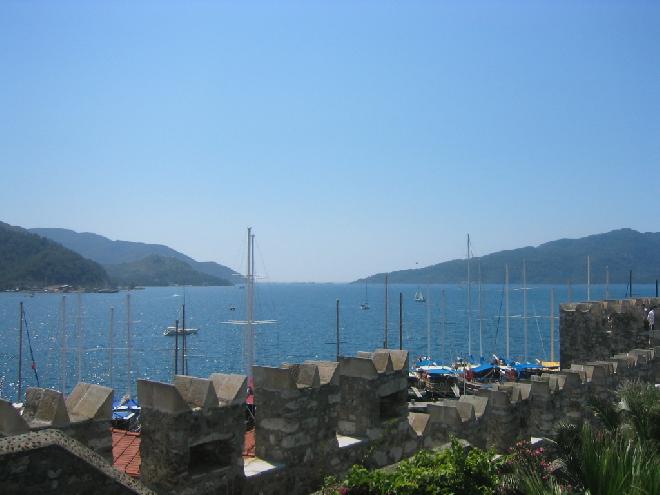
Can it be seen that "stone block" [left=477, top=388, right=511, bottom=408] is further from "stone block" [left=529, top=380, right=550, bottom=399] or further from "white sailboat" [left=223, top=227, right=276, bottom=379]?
"white sailboat" [left=223, top=227, right=276, bottom=379]

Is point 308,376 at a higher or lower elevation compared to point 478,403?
higher

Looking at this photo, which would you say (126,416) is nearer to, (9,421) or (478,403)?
(478,403)

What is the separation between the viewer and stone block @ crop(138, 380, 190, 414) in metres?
5.81

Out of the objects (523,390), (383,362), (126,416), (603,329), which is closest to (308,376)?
(383,362)

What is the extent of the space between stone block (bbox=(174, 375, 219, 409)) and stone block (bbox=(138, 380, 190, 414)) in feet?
0.60

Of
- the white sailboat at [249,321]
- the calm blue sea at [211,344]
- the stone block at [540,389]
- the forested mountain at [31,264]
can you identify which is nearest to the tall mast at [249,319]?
the white sailboat at [249,321]

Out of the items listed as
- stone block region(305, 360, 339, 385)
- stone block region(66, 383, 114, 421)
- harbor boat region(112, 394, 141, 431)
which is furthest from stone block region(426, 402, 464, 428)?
harbor boat region(112, 394, 141, 431)

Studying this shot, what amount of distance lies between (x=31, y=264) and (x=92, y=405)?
198m

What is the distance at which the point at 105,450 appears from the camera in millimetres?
5570

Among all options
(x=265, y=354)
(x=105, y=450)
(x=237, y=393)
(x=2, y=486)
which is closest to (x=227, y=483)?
(x=237, y=393)

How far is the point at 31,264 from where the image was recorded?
602 feet

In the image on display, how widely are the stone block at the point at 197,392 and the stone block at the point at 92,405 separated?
70cm

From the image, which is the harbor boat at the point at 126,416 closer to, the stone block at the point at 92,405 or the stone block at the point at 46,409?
the stone block at the point at 92,405

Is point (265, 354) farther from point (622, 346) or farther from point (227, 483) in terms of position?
point (227, 483)
